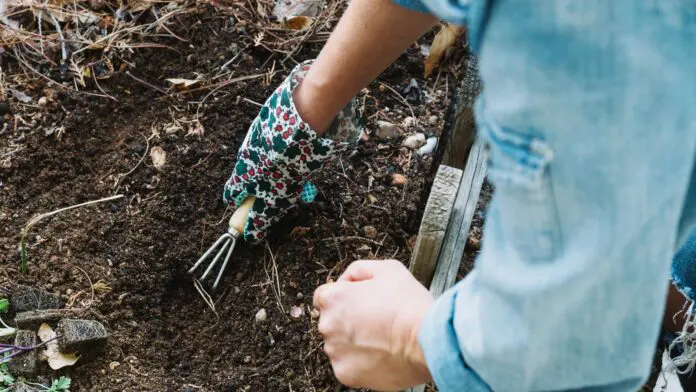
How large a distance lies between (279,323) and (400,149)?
592 millimetres

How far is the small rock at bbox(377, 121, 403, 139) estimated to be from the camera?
182 centimetres

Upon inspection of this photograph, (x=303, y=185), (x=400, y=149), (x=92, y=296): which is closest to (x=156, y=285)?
(x=92, y=296)

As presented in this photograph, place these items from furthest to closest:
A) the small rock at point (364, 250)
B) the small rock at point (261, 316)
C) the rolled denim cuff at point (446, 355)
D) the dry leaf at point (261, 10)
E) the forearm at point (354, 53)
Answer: the dry leaf at point (261, 10)
the small rock at point (364, 250)
the small rock at point (261, 316)
the forearm at point (354, 53)
the rolled denim cuff at point (446, 355)

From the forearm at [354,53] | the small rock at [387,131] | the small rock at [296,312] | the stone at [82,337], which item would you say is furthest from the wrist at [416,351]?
the small rock at [387,131]

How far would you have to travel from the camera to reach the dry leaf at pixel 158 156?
5.63 feet

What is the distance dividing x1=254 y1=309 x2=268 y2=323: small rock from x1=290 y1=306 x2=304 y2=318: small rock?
0.06m

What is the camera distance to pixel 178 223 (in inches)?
64.2

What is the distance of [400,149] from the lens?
1798 millimetres

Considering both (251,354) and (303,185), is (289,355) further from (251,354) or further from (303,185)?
(303,185)

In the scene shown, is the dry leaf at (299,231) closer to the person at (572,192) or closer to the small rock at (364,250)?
the small rock at (364,250)

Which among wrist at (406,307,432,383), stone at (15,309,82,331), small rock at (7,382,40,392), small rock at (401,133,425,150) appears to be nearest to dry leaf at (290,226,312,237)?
small rock at (401,133,425,150)

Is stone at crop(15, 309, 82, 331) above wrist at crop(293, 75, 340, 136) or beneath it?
beneath

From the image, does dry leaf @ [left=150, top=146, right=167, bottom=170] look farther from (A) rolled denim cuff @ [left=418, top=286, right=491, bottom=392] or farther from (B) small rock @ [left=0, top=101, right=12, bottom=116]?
(A) rolled denim cuff @ [left=418, top=286, right=491, bottom=392]

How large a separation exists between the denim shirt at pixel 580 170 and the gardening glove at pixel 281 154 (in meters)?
0.71
